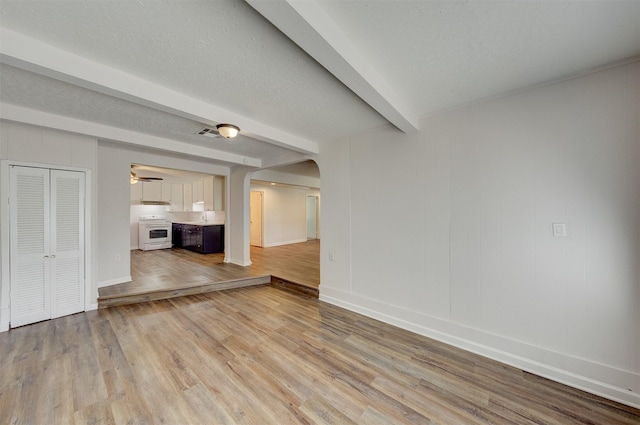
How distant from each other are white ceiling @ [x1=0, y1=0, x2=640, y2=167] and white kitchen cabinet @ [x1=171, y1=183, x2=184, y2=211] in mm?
5829

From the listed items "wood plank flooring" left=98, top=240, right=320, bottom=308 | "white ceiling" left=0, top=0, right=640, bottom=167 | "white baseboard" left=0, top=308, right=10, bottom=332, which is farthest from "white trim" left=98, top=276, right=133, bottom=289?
"white ceiling" left=0, top=0, right=640, bottom=167

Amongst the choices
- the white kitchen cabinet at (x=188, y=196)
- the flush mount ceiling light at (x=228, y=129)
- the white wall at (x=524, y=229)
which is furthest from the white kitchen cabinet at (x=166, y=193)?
the white wall at (x=524, y=229)

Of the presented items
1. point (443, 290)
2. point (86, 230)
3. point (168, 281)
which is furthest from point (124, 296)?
point (443, 290)

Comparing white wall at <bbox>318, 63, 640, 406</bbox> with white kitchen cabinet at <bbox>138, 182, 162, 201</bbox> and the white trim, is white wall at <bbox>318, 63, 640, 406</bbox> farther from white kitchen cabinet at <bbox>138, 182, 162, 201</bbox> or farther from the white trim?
white kitchen cabinet at <bbox>138, 182, 162, 201</bbox>

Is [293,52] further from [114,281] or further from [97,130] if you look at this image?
[114,281]

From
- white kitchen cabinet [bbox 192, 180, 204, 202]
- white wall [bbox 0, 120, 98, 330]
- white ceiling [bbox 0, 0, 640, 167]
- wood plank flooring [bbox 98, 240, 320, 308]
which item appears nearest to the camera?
white ceiling [bbox 0, 0, 640, 167]

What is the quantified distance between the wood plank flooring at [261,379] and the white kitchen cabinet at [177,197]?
567 centimetres

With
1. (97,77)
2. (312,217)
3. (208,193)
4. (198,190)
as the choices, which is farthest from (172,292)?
(312,217)

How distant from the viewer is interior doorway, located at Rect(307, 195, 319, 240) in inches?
399

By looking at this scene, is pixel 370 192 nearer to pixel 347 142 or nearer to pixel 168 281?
pixel 347 142

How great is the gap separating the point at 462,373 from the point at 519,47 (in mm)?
2502

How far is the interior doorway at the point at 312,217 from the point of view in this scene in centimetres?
1013

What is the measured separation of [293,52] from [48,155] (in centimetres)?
344

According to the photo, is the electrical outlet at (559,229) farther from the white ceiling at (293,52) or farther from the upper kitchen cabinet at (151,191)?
the upper kitchen cabinet at (151,191)
